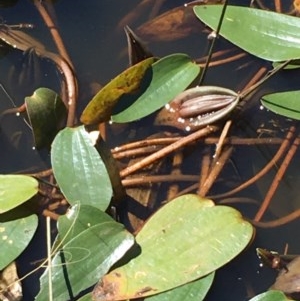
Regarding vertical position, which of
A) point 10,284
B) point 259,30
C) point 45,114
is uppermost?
point 259,30

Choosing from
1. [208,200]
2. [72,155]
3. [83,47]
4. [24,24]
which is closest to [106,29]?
[83,47]

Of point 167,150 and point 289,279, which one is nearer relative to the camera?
point 289,279

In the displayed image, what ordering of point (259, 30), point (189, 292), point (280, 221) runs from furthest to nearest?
point (259, 30)
point (280, 221)
point (189, 292)

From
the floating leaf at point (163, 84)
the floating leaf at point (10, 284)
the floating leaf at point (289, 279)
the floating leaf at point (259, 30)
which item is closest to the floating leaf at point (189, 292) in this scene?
the floating leaf at point (289, 279)

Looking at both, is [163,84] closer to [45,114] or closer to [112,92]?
[112,92]

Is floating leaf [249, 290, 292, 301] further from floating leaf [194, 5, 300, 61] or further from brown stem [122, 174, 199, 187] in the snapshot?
floating leaf [194, 5, 300, 61]

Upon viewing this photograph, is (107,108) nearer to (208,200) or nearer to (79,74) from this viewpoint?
(79,74)

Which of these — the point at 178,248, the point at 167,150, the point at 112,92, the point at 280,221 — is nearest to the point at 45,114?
the point at 112,92
